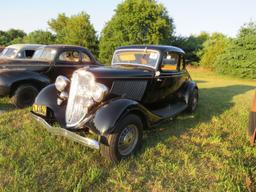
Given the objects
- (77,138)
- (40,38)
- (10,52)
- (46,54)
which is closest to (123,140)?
(77,138)

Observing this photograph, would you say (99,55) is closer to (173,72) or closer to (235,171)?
(173,72)

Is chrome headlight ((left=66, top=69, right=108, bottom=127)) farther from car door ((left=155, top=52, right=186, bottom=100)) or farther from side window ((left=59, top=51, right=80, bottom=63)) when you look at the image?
side window ((left=59, top=51, right=80, bottom=63))

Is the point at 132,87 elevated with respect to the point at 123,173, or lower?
elevated

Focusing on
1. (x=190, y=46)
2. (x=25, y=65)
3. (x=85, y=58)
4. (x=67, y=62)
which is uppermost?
(x=190, y=46)

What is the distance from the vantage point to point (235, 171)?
3096 mm

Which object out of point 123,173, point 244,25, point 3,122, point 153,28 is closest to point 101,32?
point 153,28

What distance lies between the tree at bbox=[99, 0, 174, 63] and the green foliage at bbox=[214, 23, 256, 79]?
8046 mm

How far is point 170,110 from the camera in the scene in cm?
473

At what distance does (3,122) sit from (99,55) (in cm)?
2296

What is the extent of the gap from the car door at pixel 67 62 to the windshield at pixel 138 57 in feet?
7.72

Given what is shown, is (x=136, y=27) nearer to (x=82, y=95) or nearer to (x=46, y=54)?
(x=46, y=54)

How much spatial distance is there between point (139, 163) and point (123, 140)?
0.40 metres

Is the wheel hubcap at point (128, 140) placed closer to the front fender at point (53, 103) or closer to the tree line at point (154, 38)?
the front fender at point (53, 103)

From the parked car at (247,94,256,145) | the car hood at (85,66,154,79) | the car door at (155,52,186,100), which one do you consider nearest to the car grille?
the car hood at (85,66,154,79)
